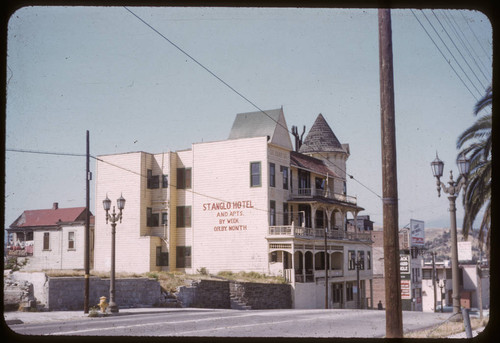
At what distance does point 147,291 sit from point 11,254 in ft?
64.9

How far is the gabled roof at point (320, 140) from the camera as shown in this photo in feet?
179

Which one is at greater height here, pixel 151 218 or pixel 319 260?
pixel 151 218

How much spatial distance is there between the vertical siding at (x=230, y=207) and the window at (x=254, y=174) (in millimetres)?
238

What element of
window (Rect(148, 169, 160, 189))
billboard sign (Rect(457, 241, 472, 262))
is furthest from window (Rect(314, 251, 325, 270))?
billboard sign (Rect(457, 241, 472, 262))

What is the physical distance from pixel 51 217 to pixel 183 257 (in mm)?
13458

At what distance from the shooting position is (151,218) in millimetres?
45969

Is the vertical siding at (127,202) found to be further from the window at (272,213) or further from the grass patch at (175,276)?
the window at (272,213)

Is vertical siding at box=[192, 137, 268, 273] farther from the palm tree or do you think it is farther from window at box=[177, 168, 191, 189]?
the palm tree

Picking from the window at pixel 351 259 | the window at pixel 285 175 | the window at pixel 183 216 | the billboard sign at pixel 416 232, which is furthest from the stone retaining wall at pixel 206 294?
the window at pixel 351 259

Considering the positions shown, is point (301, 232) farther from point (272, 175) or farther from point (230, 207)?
point (230, 207)

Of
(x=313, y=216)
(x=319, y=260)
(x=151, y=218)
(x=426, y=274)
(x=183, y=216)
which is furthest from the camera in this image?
(x=426, y=274)

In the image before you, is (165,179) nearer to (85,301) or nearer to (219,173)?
(219,173)

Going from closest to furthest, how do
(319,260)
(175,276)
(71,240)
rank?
(175,276) → (319,260) → (71,240)

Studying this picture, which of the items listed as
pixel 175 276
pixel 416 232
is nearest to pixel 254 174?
pixel 175 276
